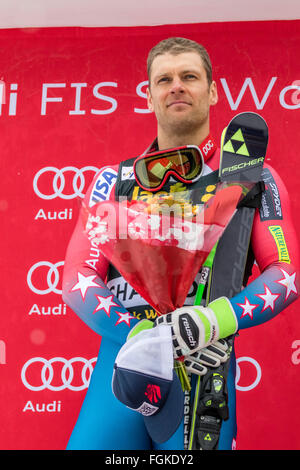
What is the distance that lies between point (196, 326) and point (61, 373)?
1688 millimetres

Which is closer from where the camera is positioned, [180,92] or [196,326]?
[196,326]

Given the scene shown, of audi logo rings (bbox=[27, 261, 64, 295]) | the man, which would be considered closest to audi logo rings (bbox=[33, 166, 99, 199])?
audi logo rings (bbox=[27, 261, 64, 295])

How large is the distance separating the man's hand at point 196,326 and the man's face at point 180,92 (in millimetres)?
577

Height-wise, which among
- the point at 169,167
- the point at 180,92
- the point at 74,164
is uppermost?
the point at 74,164

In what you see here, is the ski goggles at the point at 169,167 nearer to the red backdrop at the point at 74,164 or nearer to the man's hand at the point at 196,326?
the man's hand at the point at 196,326

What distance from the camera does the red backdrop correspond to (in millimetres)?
2943

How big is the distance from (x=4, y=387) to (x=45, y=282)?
51cm

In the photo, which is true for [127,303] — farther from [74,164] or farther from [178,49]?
[74,164]

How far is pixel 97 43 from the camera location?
3.29 meters

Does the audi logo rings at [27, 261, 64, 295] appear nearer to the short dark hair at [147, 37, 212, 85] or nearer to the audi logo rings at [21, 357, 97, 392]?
the audi logo rings at [21, 357, 97, 392]

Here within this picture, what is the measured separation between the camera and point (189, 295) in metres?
1.78

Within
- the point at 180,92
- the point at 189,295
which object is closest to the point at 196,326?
the point at 189,295

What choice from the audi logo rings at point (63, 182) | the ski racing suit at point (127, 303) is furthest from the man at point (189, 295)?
the audi logo rings at point (63, 182)

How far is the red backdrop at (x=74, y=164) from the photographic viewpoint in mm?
2943
